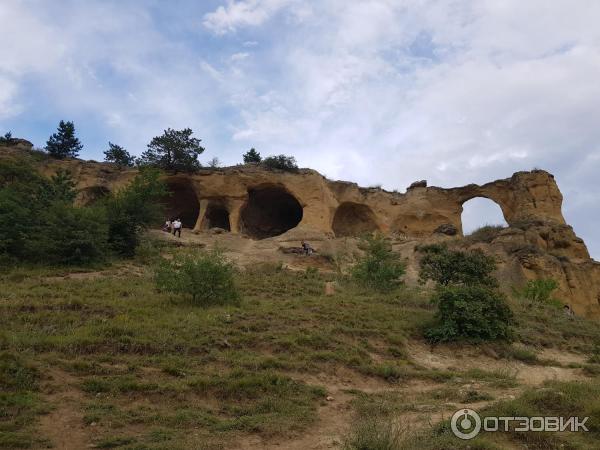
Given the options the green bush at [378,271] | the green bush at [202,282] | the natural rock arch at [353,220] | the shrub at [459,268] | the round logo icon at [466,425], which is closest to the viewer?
the round logo icon at [466,425]

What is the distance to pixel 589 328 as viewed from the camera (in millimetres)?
16641

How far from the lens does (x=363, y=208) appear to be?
1345 inches

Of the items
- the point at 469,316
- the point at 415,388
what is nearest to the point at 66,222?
the point at 469,316

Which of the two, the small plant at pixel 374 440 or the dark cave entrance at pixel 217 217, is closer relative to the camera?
the small plant at pixel 374 440

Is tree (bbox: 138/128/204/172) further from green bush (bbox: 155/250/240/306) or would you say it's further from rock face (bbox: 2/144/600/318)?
green bush (bbox: 155/250/240/306)

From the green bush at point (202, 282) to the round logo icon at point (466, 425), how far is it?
809 cm

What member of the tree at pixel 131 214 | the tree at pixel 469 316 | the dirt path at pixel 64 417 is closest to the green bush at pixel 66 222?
the tree at pixel 131 214

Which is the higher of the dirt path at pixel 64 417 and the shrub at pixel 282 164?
the shrub at pixel 282 164

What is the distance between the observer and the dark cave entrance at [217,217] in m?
31.9

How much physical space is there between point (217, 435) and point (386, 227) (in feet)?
91.6

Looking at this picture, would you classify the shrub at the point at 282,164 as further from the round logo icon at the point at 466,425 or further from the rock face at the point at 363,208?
the round logo icon at the point at 466,425

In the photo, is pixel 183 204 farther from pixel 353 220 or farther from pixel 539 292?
pixel 539 292

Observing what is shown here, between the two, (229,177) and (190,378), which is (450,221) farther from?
(190,378)

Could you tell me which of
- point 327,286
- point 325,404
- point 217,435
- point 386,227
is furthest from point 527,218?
point 217,435
